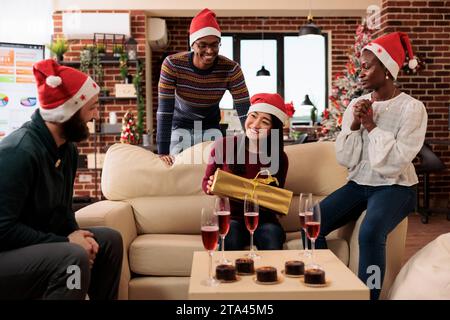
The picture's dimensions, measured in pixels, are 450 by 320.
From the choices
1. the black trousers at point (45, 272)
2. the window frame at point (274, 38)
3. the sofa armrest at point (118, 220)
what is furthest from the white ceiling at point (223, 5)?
the black trousers at point (45, 272)

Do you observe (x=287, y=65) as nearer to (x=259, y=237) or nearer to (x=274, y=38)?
(x=274, y=38)

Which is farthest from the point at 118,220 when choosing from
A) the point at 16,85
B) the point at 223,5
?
the point at 223,5

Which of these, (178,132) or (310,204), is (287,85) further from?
(310,204)

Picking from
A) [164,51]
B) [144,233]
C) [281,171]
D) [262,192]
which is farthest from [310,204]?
[164,51]

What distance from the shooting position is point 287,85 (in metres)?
9.06

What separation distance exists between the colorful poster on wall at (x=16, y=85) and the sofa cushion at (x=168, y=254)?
266 centimetres

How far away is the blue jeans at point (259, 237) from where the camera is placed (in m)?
2.49

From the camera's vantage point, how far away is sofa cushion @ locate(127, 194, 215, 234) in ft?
9.60

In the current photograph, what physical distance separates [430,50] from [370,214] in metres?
4.36

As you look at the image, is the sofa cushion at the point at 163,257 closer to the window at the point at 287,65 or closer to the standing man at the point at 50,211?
the standing man at the point at 50,211

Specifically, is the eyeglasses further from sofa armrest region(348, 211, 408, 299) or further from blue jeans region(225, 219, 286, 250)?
sofa armrest region(348, 211, 408, 299)

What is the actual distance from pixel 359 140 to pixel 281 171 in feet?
1.41

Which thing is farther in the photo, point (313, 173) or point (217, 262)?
point (313, 173)
